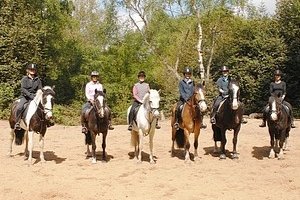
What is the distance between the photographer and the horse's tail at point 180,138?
491 inches

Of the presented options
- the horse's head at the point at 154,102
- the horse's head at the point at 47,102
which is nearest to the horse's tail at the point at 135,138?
the horse's head at the point at 154,102

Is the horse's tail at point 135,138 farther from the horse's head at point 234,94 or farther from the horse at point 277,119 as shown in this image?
the horse at point 277,119

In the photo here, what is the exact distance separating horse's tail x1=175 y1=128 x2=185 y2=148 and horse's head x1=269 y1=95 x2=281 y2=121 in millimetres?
2637

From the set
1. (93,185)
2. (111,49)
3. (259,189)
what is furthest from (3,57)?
(259,189)

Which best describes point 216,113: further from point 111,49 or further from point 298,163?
point 111,49

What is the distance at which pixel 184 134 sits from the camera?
40.1 ft

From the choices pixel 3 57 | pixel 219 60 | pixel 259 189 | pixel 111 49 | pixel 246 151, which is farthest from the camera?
pixel 111 49

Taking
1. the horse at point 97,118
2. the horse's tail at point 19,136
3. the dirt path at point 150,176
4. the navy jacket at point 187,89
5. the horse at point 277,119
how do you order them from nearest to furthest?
Answer: the dirt path at point 150,176
the horse at point 97,118
the horse at point 277,119
the navy jacket at point 187,89
the horse's tail at point 19,136

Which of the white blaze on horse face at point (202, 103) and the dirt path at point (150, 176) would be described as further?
the white blaze on horse face at point (202, 103)

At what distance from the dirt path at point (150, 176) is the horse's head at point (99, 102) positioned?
1.45 m

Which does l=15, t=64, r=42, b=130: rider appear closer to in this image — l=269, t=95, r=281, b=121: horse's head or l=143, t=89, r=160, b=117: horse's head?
l=143, t=89, r=160, b=117: horse's head

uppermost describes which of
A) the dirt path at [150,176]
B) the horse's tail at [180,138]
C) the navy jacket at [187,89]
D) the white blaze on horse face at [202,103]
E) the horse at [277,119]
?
the navy jacket at [187,89]

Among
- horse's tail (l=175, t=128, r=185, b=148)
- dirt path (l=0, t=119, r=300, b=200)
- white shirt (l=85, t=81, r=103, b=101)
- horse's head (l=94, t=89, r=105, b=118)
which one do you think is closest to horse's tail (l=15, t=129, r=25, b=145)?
dirt path (l=0, t=119, r=300, b=200)

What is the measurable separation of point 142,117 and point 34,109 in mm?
2922
